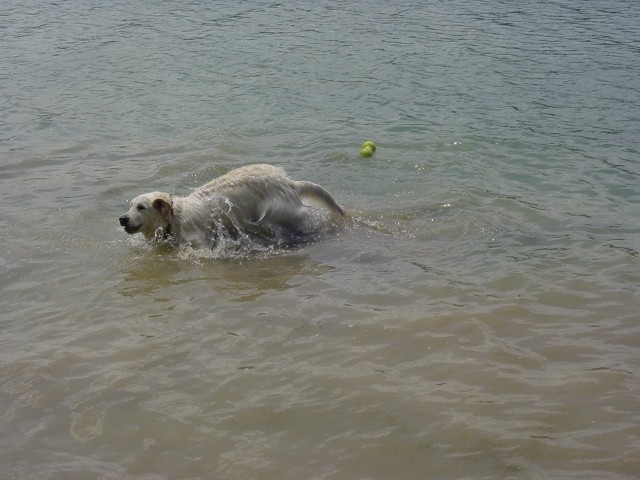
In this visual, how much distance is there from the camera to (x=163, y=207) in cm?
916

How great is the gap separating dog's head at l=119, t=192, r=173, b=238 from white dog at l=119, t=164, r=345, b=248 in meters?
0.01

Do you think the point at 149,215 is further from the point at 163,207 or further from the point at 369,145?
the point at 369,145

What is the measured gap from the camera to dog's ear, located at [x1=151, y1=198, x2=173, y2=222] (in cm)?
912

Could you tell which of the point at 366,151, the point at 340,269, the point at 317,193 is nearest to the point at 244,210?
the point at 317,193

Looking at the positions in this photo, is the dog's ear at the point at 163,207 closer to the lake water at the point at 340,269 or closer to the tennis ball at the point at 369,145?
the lake water at the point at 340,269

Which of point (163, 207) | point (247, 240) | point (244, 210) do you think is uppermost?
point (163, 207)

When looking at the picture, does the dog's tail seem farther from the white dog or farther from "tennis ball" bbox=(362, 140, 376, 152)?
"tennis ball" bbox=(362, 140, 376, 152)

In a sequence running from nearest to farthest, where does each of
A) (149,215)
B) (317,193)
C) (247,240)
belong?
(149,215)
(247,240)
(317,193)

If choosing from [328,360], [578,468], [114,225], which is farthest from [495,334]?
[114,225]

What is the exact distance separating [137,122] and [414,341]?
323 inches

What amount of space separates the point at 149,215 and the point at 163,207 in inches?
6.9

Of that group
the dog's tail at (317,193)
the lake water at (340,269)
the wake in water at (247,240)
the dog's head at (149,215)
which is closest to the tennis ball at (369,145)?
the lake water at (340,269)

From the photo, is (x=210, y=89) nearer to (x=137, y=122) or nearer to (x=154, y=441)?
(x=137, y=122)

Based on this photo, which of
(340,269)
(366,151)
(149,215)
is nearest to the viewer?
(340,269)
